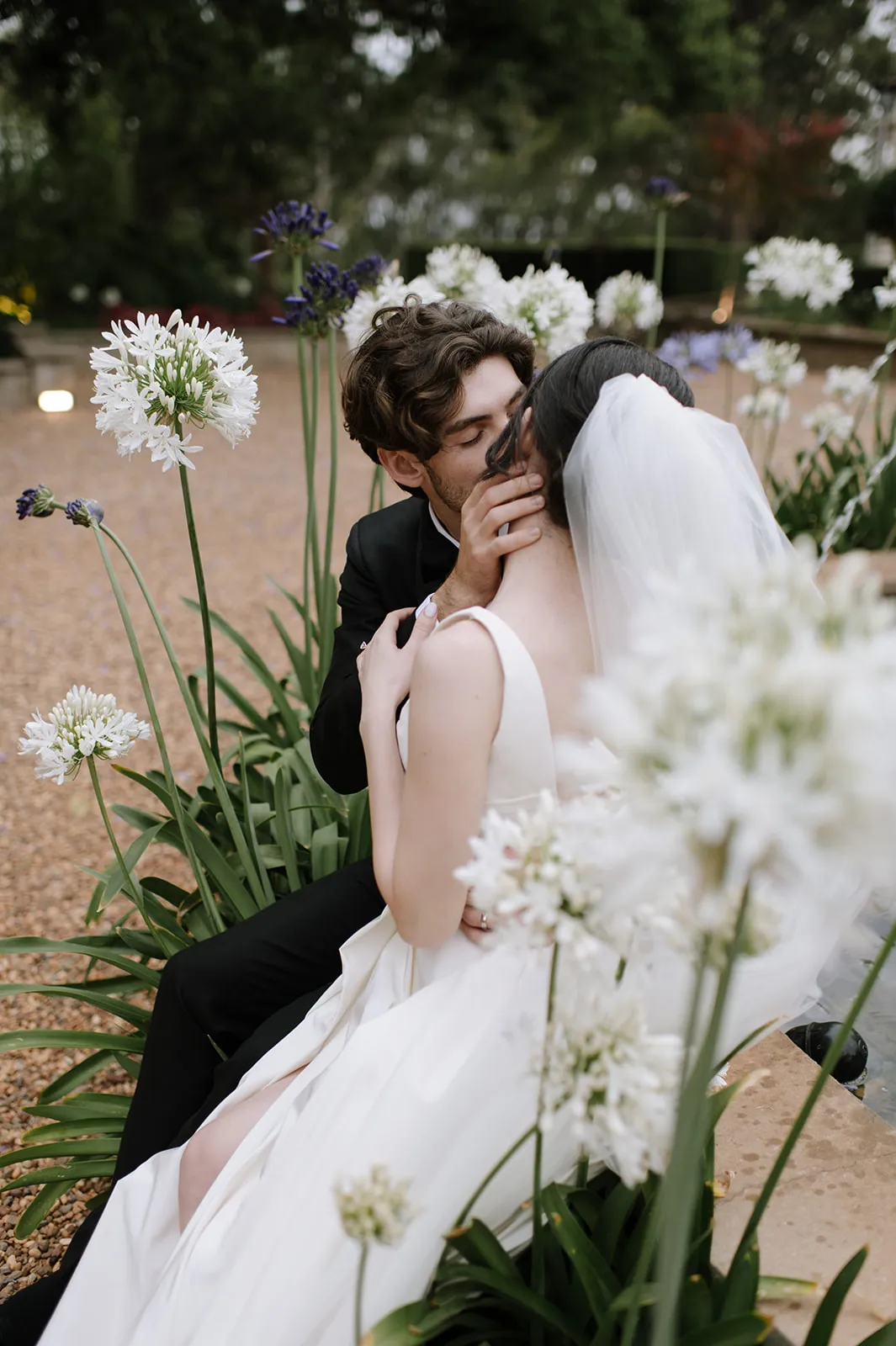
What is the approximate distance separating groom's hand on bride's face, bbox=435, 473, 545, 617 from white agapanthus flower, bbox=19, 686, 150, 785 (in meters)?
0.64

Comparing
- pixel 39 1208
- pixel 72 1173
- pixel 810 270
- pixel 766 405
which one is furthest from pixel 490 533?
pixel 766 405

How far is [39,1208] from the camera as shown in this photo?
2.32 metres

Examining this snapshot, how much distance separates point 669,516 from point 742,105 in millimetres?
26584

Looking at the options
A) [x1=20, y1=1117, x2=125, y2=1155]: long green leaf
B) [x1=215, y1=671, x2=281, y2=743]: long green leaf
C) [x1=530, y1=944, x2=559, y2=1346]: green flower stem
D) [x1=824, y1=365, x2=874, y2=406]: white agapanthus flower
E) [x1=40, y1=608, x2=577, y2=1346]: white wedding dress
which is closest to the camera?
[x1=530, y1=944, x2=559, y2=1346]: green flower stem

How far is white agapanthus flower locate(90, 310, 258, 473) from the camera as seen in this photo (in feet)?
6.54

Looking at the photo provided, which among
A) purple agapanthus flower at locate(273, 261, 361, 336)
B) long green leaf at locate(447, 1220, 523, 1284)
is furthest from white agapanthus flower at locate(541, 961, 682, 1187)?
purple agapanthus flower at locate(273, 261, 361, 336)

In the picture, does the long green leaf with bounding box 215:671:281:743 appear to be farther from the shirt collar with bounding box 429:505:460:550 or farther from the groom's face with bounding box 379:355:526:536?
the groom's face with bounding box 379:355:526:536

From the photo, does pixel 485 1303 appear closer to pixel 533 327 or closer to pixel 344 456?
pixel 533 327

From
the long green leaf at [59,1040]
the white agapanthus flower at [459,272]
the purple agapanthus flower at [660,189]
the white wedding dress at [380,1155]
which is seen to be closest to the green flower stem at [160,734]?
the long green leaf at [59,1040]

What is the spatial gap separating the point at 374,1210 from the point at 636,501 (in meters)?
1.03

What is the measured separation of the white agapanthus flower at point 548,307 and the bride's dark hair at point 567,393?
4.30 feet

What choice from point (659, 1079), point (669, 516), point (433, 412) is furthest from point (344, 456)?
point (659, 1079)

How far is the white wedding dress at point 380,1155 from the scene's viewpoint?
1.49 meters

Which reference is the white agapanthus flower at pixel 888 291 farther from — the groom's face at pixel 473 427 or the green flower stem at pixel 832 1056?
the green flower stem at pixel 832 1056
